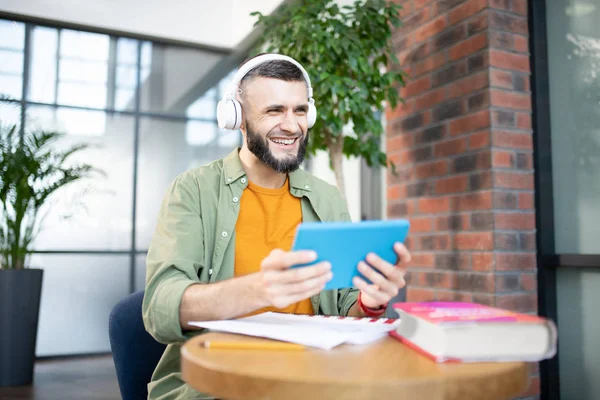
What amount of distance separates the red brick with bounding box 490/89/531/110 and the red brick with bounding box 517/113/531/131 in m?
0.03

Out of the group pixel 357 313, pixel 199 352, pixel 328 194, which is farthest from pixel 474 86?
pixel 199 352

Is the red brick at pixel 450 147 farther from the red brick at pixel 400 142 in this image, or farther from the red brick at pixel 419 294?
the red brick at pixel 419 294

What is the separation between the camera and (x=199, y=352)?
0.85m

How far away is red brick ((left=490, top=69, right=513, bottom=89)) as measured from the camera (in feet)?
7.85

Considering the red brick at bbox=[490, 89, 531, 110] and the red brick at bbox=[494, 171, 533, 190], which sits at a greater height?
the red brick at bbox=[490, 89, 531, 110]

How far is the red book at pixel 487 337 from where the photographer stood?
80cm

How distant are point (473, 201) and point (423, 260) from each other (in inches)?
18.1

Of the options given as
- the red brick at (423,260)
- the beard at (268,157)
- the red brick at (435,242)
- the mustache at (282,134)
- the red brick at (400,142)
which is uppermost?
the red brick at (400,142)

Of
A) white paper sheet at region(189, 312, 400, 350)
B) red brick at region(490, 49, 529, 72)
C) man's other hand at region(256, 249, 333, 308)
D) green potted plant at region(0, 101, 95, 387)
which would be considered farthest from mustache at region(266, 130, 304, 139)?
green potted plant at region(0, 101, 95, 387)

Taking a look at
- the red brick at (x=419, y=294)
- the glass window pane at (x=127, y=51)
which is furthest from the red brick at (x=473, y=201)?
the glass window pane at (x=127, y=51)

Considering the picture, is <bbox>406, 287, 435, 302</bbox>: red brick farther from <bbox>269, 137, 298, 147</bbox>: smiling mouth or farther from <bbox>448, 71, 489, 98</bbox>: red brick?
<bbox>269, 137, 298, 147</bbox>: smiling mouth

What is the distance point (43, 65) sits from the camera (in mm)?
5051

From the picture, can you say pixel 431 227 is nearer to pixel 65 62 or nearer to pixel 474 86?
pixel 474 86

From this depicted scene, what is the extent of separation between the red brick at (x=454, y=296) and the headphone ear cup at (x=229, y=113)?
147 cm
